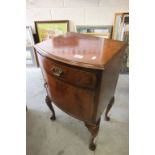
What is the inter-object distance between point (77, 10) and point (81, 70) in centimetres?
101

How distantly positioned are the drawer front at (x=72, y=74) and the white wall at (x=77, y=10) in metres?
0.84

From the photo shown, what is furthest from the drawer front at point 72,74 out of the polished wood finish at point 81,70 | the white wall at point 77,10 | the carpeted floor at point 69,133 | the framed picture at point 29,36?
the framed picture at point 29,36

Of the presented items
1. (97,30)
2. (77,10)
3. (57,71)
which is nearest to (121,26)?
(97,30)

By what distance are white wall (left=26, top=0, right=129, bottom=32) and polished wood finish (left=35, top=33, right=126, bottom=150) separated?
23.3 inches

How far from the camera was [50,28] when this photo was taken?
1.67 m

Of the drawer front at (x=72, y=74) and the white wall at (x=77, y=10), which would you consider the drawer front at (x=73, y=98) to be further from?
the white wall at (x=77, y=10)

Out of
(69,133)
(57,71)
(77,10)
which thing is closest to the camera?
(57,71)

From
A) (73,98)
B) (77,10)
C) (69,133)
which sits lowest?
(69,133)

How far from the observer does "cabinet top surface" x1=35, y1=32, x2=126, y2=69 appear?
0.76 meters

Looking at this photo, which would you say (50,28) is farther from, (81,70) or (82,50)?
(81,70)
